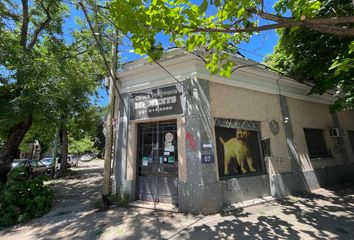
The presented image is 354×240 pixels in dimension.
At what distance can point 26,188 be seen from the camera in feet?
21.9

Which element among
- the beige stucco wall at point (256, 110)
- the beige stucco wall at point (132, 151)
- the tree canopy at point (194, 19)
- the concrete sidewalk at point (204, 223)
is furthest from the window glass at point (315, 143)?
the beige stucco wall at point (132, 151)

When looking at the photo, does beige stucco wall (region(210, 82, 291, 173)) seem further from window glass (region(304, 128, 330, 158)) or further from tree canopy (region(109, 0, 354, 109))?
tree canopy (region(109, 0, 354, 109))

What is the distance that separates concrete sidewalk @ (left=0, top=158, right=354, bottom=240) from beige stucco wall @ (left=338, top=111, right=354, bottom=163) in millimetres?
5011

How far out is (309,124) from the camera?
9438mm

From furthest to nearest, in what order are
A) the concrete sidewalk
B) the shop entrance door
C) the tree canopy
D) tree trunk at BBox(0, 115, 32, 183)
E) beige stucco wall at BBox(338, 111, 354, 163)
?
beige stucco wall at BBox(338, 111, 354, 163) < tree trunk at BBox(0, 115, 32, 183) < the shop entrance door < the concrete sidewalk < the tree canopy

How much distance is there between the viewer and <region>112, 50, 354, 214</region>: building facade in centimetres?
619

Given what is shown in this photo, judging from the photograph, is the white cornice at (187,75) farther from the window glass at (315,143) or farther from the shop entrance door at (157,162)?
the window glass at (315,143)

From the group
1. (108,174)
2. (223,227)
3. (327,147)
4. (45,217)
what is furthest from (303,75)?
(45,217)

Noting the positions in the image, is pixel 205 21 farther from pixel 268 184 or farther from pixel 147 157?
pixel 268 184

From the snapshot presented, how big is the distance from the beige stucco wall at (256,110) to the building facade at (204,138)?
4 cm

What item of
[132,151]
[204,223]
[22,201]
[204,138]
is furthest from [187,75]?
[22,201]

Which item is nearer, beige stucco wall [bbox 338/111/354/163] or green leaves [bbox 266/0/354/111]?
green leaves [bbox 266/0/354/111]

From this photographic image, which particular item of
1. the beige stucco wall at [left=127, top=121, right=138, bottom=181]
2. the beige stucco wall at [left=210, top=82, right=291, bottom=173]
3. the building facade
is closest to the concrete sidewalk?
the building facade

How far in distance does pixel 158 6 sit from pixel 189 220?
Answer: 5.02m
